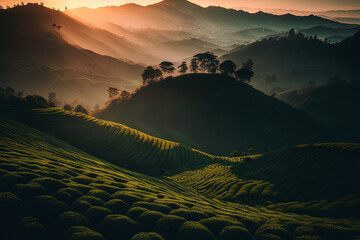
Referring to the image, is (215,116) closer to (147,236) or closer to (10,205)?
(147,236)

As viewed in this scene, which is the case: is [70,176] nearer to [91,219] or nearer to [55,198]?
[55,198]

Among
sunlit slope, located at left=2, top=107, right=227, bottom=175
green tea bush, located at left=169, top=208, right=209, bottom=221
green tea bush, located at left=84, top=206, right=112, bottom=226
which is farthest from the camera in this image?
sunlit slope, located at left=2, top=107, right=227, bottom=175

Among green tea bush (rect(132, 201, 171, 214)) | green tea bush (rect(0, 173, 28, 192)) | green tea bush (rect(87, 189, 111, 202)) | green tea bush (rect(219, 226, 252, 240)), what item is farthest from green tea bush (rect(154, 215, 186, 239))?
green tea bush (rect(0, 173, 28, 192))

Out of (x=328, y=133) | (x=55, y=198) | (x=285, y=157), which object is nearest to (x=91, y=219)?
(x=55, y=198)

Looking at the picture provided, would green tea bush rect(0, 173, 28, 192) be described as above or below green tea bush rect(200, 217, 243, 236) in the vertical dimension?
above

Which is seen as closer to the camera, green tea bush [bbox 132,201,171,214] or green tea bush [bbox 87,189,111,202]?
green tea bush [bbox 132,201,171,214]

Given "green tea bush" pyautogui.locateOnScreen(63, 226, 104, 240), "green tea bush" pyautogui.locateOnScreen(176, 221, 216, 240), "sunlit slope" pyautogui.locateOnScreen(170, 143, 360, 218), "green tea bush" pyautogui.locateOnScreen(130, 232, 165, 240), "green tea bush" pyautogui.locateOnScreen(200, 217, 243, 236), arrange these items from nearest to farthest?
"green tea bush" pyautogui.locateOnScreen(63, 226, 104, 240) → "green tea bush" pyautogui.locateOnScreen(130, 232, 165, 240) → "green tea bush" pyautogui.locateOnScreen(176, 221, 216, 240) → "green tea bush" pyautogui.locateOnScreen(200, 217, 243, 236) → "sunlit slope" pyautogui.locateOnScreen(170, 143, 360, 218)

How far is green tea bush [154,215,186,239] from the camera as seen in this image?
69.8 ft

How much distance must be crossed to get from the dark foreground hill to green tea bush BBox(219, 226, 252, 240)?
122971 mm

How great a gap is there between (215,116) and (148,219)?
475 feet

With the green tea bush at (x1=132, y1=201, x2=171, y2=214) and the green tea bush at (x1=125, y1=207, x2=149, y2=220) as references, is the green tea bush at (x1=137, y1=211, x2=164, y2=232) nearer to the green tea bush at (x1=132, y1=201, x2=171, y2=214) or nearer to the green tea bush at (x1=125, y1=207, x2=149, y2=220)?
the green tea bush at (x1=125, y1=207, x2=149, y2=220)

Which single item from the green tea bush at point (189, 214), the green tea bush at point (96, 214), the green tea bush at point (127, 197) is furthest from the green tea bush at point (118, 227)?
the green tea bush at point (189, 214)

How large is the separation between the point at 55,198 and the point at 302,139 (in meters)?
170

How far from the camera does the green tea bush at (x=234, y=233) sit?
21.4m
